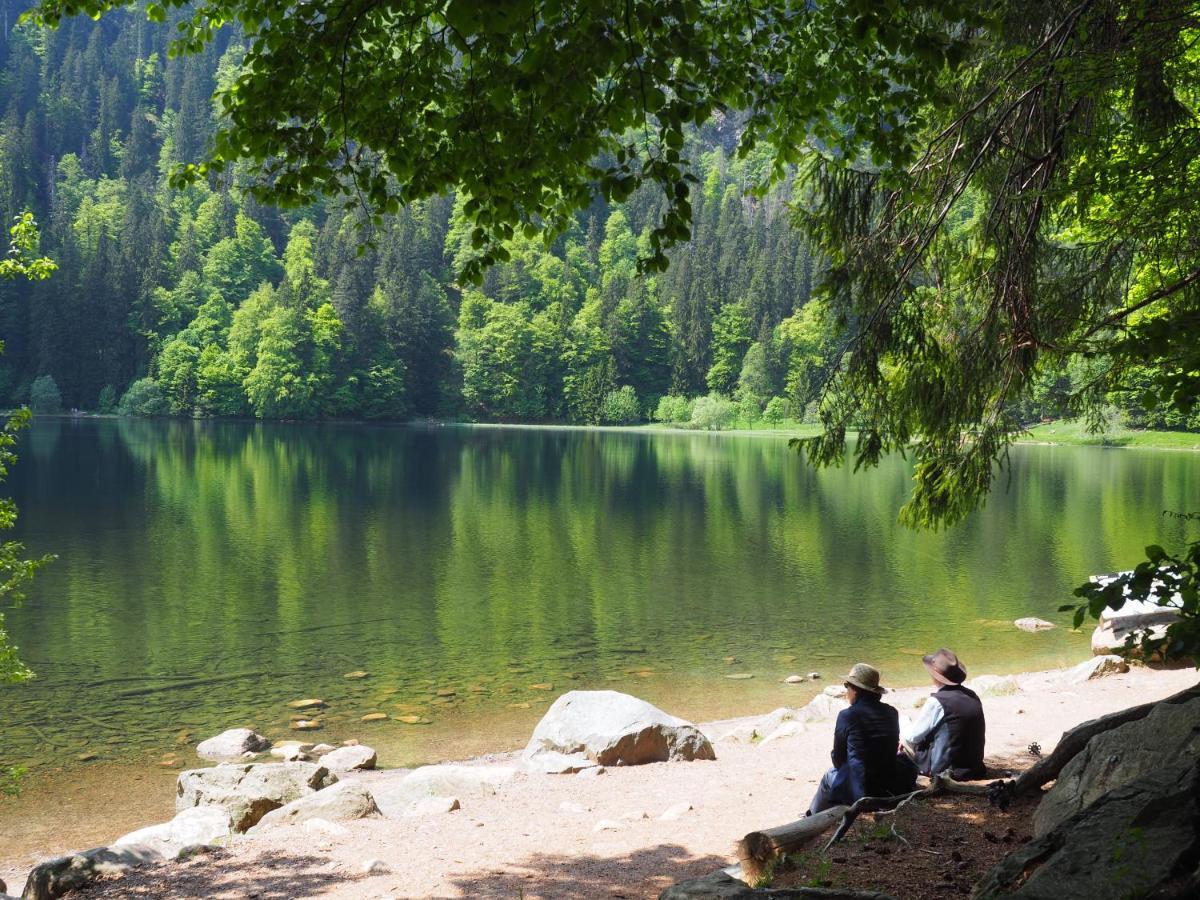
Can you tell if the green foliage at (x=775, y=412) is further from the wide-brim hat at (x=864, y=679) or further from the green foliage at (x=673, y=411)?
the wide-brim hat at (x=864, y=679)

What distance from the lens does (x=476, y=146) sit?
5.89 m

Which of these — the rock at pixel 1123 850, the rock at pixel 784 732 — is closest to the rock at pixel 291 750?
the rock at pixel 784 732

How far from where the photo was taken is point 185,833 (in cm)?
919

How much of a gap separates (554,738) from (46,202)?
179505 mm

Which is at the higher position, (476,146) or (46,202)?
(46,202)

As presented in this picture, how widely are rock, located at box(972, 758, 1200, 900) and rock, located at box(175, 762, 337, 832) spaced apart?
8.15 metres

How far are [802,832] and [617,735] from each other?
18.5 feet

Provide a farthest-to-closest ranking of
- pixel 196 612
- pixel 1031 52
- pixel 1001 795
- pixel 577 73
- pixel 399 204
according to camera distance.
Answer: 1. pixel 196 612
2. pixel 1031 52
3. pixel 1001 795
4. pixel 399 204
5. pixel 577 73

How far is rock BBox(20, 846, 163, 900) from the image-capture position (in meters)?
7.97

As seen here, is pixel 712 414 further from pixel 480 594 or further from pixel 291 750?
pixel 291 750

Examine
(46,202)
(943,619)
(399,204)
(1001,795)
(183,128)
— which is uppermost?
(183,128)

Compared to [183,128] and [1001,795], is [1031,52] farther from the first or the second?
[183,128]

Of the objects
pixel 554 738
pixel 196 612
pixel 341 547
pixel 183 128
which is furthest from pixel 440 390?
pixel 554 738

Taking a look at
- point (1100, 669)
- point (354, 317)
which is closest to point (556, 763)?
point (1100, 669)
